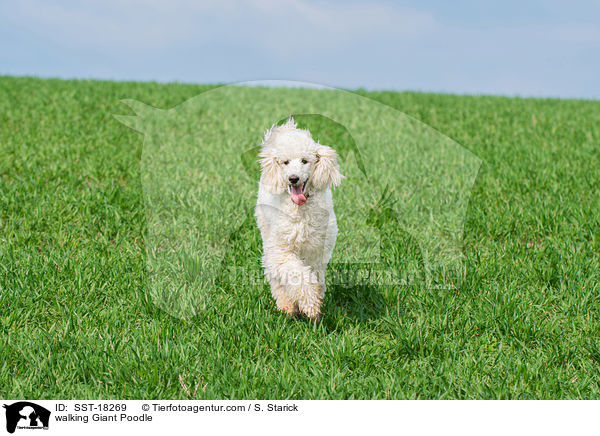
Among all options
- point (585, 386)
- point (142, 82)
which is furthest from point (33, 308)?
point (142, 82)

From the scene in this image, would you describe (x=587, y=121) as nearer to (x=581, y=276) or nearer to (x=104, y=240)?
(x=581, y=276)

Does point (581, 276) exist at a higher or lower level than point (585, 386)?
higher

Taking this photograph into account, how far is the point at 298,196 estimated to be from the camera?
136 inches

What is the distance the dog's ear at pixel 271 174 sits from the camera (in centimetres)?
350

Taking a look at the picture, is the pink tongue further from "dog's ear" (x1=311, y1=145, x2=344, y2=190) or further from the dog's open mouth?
"dog's ear" (x1=311, y1=145, x2=344, y2=190)

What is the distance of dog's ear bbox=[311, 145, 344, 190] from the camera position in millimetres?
3488

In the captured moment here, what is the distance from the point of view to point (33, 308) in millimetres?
4785

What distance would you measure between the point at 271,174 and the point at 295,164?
0.24 m

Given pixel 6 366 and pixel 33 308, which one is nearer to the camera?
pixel 6 366

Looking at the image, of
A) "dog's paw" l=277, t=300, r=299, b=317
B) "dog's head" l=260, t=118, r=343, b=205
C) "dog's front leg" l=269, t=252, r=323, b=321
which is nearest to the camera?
"dog's head" l=260, t=118, r=343, b=205

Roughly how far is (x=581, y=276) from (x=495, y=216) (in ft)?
5.53
